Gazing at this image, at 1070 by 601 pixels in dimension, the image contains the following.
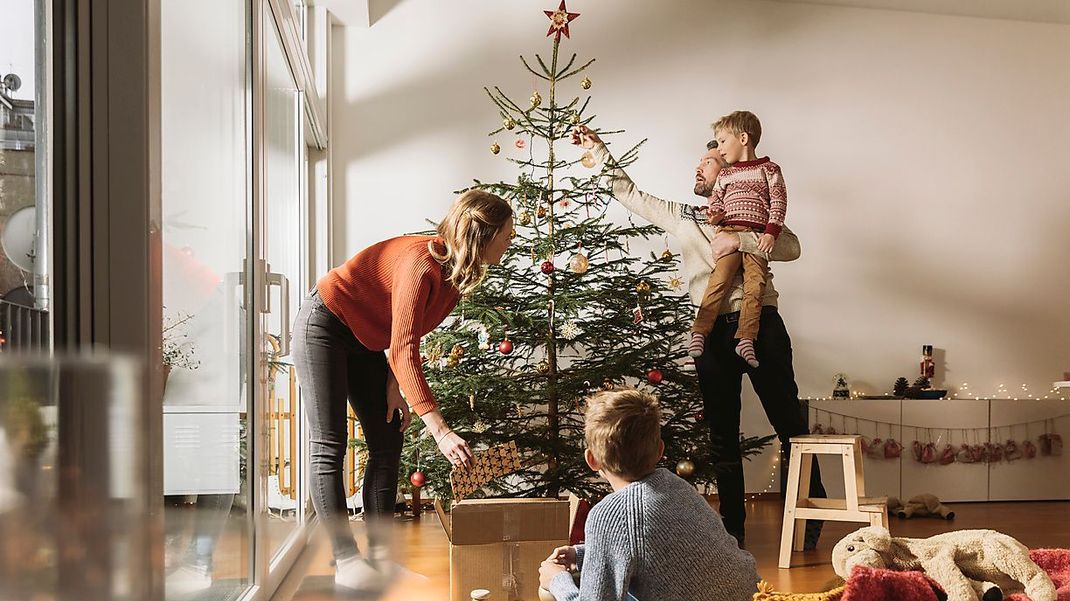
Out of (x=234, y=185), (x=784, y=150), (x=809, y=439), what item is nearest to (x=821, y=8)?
(x=784, y=150)

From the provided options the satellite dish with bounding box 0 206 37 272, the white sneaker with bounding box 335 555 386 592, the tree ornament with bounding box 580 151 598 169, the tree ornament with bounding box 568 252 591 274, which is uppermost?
the tree ornament with bounding box 580 151 598 169

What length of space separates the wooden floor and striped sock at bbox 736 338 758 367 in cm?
71

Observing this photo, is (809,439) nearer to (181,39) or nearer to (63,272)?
(181,39)

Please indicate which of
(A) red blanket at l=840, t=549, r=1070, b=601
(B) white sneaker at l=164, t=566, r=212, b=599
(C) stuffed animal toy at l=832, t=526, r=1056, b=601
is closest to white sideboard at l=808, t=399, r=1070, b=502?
(C) stuffed animal toy at l=832, t=526, r=1056, b=601

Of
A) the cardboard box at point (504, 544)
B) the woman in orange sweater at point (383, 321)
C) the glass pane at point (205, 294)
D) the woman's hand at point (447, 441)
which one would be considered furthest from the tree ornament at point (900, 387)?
the glass pane at point (205, 294)

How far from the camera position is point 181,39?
1.56 m

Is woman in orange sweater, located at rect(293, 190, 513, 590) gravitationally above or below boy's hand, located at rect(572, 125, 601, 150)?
below

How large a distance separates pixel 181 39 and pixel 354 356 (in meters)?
0.94

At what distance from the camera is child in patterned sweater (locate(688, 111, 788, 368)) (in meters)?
3.56

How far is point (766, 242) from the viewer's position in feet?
11.9

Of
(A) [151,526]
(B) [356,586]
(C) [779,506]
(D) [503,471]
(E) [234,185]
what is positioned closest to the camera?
(A) [151,526]

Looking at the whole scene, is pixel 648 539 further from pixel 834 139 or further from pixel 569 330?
pixel 834 139

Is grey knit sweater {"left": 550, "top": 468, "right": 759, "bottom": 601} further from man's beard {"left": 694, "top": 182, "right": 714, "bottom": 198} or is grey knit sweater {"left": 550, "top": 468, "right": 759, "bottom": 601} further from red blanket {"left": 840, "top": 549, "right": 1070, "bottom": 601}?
man's beard {"left": 694, "top": 182, "right": 714, "bottom": 198}

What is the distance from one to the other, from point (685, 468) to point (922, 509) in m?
1.70
